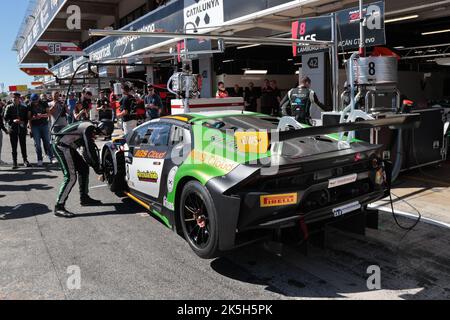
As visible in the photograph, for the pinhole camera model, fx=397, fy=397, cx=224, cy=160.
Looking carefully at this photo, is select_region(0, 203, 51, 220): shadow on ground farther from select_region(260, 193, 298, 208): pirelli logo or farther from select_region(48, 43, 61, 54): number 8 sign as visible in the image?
select_region(48, 43, 61, 54): number 8 sign

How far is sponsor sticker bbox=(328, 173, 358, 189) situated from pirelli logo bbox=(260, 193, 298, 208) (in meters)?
0.42

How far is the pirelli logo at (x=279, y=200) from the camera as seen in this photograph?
10.3 ft

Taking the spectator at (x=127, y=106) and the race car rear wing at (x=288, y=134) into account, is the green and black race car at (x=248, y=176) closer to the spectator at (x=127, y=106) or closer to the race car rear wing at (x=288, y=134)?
the race car rear wing at (x=288, y=134)

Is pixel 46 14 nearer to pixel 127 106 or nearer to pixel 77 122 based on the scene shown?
pixel 127 106

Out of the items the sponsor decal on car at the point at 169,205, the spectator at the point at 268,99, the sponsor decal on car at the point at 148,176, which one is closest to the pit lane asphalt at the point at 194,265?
the sponsor decal on car at the point at 169,205

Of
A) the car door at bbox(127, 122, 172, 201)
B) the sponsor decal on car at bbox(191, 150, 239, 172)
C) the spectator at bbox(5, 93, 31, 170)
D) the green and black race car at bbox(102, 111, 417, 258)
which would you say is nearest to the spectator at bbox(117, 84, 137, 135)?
the spectator at bbox(5, 93, 31, 170)

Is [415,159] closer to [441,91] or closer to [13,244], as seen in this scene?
[13,244]

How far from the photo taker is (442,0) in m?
7.86

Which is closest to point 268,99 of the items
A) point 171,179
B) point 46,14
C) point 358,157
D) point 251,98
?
point 251,98

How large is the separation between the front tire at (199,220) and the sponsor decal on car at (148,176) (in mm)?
745

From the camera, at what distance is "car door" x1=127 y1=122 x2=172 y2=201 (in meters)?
4.46

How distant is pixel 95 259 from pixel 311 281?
2080 millimetres

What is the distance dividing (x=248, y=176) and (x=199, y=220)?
760mm
